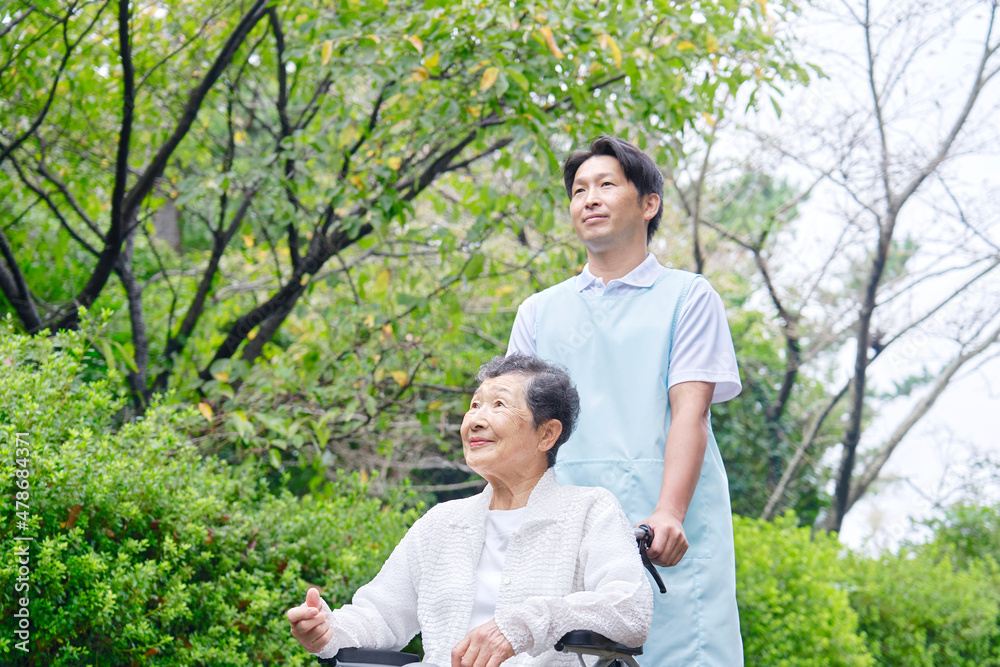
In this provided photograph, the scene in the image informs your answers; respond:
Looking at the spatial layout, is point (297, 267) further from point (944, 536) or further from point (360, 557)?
point (944, 536)

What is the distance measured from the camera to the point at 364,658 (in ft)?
4.98

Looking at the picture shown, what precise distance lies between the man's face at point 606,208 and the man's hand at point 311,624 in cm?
104

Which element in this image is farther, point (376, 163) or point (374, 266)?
point (374, 266)

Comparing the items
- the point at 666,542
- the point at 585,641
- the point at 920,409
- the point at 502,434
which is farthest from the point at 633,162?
the point at 920,409

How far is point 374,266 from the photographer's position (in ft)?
17.9

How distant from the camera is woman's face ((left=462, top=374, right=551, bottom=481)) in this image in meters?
1.64

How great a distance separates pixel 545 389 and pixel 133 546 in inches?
54.5

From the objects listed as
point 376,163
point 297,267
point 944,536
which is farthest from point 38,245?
point 944,536

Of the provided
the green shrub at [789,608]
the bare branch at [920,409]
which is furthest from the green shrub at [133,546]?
the bare branch at [920,409]

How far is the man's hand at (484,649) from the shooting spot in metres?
1.30

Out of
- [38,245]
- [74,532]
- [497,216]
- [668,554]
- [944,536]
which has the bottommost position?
[944,536]

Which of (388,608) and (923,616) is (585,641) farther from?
(923,616)

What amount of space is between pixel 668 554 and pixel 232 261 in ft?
19.1

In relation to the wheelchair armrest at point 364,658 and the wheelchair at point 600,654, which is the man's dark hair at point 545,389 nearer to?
the wheelchair at point 600,654
